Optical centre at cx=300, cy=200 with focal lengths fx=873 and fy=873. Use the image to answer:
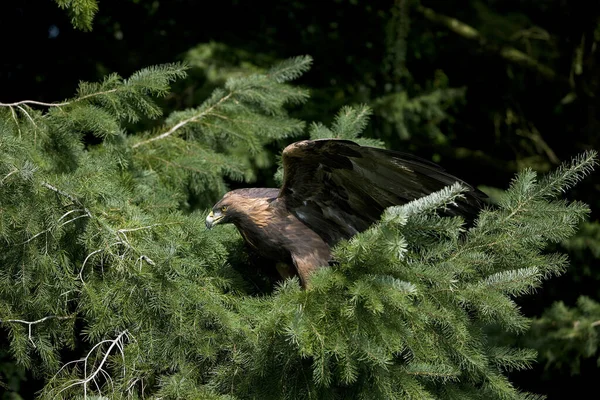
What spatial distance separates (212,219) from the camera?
4070mm

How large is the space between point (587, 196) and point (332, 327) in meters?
Answer: 4.72

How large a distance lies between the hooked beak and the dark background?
2626 millimetres

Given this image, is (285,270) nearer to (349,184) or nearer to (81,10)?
(349,184)

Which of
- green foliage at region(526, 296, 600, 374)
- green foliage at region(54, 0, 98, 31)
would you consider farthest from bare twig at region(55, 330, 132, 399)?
green foliage at region(526, 296, 600, 374)

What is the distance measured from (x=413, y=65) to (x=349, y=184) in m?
4.64

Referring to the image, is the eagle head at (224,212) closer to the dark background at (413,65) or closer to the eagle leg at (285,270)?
the eagle leg at (285,270)

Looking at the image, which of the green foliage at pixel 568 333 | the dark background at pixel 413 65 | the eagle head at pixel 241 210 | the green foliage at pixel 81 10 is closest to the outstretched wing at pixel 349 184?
the eagle head at pixel 241 210

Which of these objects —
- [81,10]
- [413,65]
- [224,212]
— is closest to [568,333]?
[413,65]

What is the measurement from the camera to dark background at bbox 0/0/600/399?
670 centimetres

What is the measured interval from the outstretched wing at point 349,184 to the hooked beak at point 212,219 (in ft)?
Answer: 1.03

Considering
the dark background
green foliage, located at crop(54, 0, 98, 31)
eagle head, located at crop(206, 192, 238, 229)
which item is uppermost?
green foliage, located at crop(54, 0, 98, 31)

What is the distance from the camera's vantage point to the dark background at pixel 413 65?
6.70 m

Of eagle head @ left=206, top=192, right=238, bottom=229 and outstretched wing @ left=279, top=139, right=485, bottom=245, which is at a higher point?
outstretched wing @ left=279, top=139, right=485, bottom=245

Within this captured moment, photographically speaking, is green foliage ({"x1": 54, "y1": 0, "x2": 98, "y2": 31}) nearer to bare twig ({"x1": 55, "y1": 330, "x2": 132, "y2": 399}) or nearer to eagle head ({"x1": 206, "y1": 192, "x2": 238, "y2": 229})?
eagle head ({"x1": 206, "y1": 192, "x2": 238, "y2": 229})
